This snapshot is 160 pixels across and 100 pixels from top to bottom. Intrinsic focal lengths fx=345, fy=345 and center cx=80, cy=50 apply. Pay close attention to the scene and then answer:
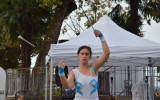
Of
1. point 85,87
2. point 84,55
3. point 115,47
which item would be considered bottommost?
point 85,87

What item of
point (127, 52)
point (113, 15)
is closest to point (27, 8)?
point (113, 15)

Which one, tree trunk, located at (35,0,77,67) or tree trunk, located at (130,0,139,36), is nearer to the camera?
tree trunk, located at (35,0,77,67)

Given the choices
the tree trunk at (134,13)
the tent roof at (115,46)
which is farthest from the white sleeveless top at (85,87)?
the tree trunk at (134,13)

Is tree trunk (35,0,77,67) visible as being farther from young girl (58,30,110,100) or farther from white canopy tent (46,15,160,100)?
young girl (58,30,110,100)

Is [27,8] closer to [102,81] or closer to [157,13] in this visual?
[102,81]

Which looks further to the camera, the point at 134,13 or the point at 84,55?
the point at 134,13

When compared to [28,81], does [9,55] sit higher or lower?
higher

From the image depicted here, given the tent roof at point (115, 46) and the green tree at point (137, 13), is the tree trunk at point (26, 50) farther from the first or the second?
the tent roof at point (115, 46)

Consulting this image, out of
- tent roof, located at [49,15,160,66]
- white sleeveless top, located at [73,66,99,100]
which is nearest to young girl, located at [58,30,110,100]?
white sleeveless top, located at [73,66,99,100]

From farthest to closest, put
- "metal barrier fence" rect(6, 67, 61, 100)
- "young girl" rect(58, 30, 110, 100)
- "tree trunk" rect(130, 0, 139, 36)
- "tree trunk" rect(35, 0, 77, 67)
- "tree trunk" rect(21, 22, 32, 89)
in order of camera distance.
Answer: "tree trunk" rect(130, 0, 139, 36) → "tree trunk" rect(21, 22, 32, 89) → "tree trunk" rect(35, 0, 77, 67) → "metal barrier fence" rect(6, 67, 61, 100) → "young girl" rect(58, 30, 110, 100)

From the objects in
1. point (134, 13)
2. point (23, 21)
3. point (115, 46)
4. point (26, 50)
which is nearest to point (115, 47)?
point (115, 46)

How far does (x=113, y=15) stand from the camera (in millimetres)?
21125

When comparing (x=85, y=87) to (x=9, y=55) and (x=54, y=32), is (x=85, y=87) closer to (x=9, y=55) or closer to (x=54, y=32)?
(x=54, y=32)

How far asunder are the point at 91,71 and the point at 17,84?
12732mm
